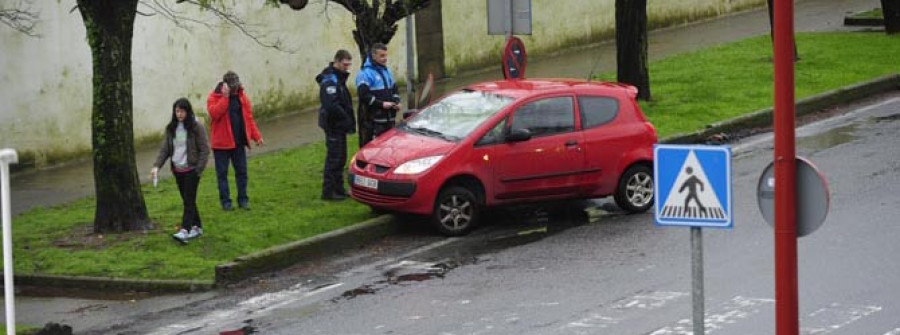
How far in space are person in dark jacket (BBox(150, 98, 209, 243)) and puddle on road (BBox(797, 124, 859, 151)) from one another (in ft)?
24.7

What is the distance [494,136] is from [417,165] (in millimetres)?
858

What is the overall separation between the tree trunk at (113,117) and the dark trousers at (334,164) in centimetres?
207

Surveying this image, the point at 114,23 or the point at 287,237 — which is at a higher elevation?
the point at 114,23

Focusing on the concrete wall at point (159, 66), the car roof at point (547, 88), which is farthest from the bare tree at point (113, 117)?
the concrete wall at point (159, 66)

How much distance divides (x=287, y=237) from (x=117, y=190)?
195cm

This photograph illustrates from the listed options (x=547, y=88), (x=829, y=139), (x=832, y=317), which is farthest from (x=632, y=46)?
(x=832, y=317)

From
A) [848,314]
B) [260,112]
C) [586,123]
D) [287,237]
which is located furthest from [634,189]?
[260,112]

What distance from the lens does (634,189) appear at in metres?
17.9

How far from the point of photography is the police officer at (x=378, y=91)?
1902cm

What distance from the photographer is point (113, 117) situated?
691 inches

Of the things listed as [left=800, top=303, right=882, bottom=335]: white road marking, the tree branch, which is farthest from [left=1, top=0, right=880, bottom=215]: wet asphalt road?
[left=800, top=303, right=882, bottom=335]: white road marking

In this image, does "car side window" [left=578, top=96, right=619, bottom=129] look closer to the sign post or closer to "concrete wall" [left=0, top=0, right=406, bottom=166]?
the sign post

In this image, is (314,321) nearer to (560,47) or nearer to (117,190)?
(117,190)

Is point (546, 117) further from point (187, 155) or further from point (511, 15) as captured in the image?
point (511, 15)
